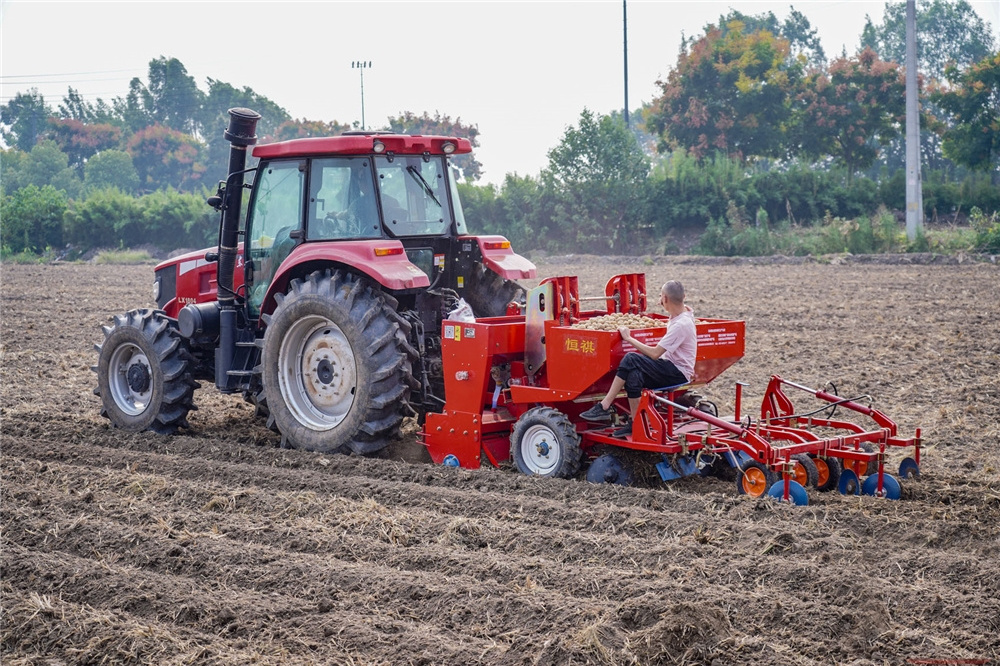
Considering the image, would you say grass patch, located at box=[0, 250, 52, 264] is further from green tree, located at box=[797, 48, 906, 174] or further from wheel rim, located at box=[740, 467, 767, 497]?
wheel rim, located at box=[740, 467, 767, 497]

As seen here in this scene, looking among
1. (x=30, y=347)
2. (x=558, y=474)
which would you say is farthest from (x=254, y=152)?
(x=30, y=347)

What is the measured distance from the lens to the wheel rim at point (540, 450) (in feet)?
21.9

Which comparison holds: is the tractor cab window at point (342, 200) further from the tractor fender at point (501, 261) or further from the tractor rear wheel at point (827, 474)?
the tractor rear wheel at point (827, 474)

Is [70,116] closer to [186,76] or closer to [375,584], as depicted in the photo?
[186,76]

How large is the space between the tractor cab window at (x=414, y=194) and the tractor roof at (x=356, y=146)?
0.09 metres

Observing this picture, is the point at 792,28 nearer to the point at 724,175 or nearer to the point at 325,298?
the point at 724,175

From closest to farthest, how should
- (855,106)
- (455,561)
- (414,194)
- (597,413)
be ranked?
(455,561), (597,413), (414,194), (855,106)

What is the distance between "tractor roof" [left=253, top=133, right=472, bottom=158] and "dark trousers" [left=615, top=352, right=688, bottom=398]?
233 cm

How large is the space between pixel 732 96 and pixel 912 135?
35.1ft

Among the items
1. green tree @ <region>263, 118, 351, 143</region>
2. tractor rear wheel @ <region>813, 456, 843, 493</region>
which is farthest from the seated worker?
green tree @ <region>263, 118, 351, 143</region>

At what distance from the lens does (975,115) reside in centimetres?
3183

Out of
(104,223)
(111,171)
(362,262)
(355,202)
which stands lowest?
(362,262)

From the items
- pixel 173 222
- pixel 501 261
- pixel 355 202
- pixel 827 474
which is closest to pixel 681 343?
pixel 827 474

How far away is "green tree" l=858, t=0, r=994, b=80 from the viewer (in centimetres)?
5388
